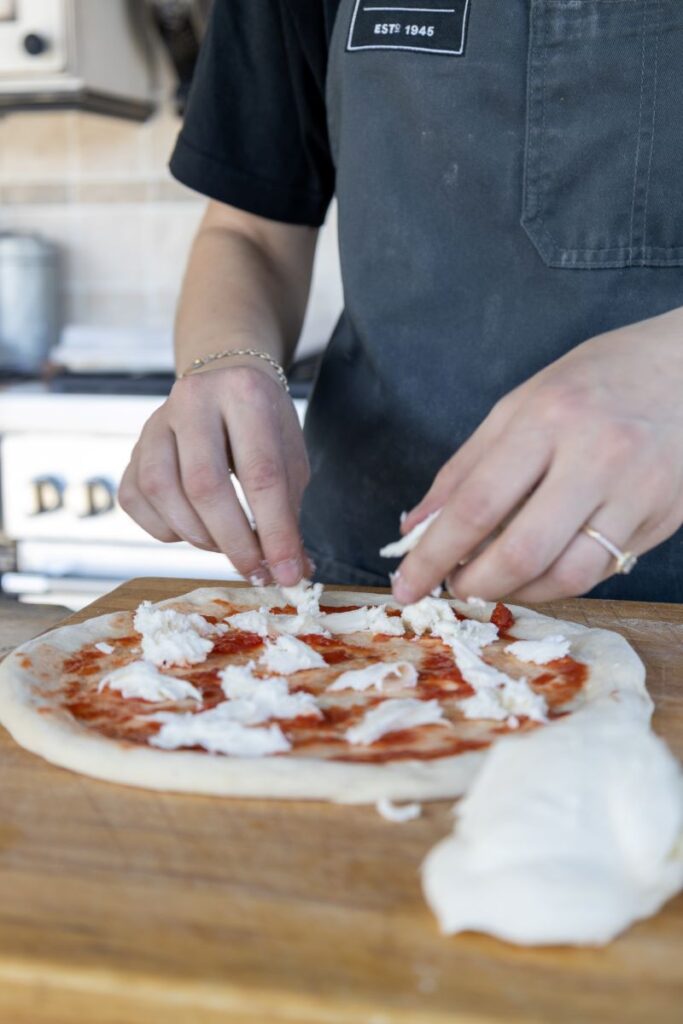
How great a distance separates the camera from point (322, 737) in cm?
84

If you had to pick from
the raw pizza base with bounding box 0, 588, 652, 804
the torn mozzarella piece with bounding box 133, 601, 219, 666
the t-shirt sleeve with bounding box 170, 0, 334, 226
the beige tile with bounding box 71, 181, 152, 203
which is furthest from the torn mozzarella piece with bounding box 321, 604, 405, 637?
the beige tile with bounding box 71, 181, 152, 203

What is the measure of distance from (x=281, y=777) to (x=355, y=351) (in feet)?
2.26

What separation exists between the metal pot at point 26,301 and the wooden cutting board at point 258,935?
78.0 inches

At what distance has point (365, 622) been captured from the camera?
110cm

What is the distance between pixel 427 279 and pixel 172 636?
496 millimetres

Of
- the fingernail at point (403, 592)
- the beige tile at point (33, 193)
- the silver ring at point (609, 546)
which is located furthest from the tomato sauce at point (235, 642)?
the beige tile at point (33, 193)

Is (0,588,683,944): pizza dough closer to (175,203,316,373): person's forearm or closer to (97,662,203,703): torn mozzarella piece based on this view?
(97,662,203,703): torn mozzarella piece

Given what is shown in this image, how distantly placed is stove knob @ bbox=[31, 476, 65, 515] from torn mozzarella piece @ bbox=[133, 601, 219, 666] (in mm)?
1036

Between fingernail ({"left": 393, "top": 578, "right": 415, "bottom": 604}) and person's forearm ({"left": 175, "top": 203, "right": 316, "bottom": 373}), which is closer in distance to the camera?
fingernail ({"left": 393, "top": 578, "right": 415, "bottom": 604})

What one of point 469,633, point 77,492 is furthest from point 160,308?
point 469,633

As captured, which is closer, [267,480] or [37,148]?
[267,480]

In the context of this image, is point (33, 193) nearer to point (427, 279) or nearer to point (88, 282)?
point (88, 282)

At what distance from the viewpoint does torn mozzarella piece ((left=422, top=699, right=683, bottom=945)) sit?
0.57 metres

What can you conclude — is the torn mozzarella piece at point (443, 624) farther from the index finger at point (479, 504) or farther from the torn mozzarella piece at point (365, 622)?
the index finger at point (479, 504)
